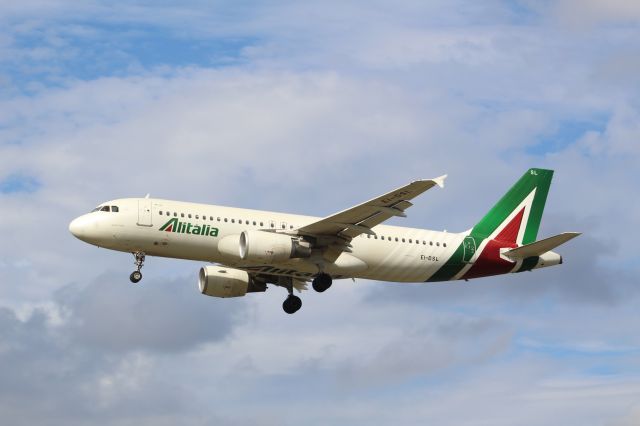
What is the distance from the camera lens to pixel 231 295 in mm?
61844

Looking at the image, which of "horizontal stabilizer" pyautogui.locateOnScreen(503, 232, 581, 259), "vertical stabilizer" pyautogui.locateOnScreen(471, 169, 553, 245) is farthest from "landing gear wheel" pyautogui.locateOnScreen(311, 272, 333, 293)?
"horizontal stabilizer" pyautogui.locateOnScreen(503, 232, 581, 259)

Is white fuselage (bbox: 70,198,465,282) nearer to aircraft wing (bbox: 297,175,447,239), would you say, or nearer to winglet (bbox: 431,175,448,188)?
aircraft wing (bbox: 297,175,447,239)

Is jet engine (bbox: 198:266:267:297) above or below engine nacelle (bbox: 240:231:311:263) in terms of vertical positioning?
above

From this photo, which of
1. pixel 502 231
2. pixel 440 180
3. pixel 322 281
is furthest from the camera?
pixel 502 231

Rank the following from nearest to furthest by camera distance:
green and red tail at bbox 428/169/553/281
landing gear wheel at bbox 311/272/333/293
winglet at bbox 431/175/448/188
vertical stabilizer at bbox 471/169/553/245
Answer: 1. winglet at bbox 431/175/448/188
2. landing gear wheel at bbox 311/272/333/293
3. green and red tail at bbox 428/169/553/281
4. vertical stabilizer at bbox 471/169/553/245

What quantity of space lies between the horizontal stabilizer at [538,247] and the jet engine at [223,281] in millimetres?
12322

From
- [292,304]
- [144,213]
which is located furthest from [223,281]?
[144,213]

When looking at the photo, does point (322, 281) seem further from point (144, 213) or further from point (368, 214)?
point (144, 213)

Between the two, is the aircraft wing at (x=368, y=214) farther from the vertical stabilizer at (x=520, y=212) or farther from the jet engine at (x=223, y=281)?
the vertical stabilizer at (x=520, y=212)

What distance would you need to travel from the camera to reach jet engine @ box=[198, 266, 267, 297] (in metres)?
61.4

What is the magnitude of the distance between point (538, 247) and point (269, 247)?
41.8 feet

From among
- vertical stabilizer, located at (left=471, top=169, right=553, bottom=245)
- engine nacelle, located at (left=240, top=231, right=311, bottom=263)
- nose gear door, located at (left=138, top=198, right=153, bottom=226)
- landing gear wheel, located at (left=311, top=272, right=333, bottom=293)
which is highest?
vertical stabilizer, located at (left=471, top=169, right=553, bottom=245)

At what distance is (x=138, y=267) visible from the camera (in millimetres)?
57000

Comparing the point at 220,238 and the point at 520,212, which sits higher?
the point at 520,212
